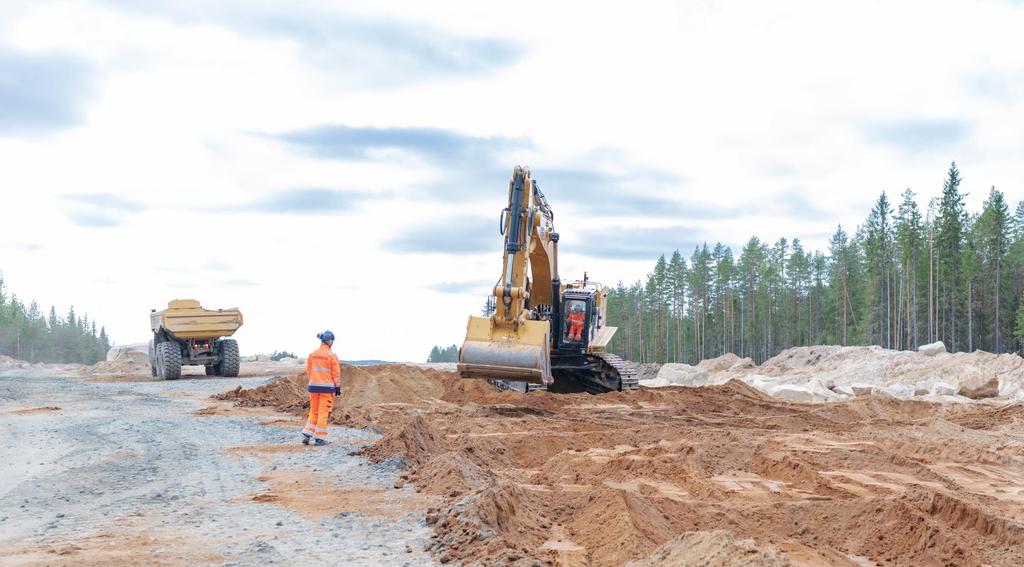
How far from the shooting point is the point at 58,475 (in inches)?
403

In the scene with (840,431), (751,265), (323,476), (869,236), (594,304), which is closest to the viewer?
(323,476)

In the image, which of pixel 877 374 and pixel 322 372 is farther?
pixel 877 374

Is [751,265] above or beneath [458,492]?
above

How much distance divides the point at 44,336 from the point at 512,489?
126 metres

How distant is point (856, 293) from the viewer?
260ft

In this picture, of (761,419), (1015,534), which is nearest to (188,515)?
(1015,534)

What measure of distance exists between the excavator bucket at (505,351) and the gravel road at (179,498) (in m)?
3.25

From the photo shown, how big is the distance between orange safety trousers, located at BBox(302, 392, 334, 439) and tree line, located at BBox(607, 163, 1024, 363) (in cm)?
5131

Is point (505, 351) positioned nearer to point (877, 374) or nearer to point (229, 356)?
point (229, 356)

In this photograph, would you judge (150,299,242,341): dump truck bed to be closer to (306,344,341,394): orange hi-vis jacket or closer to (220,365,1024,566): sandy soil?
(220,365,1024,566): sandy soil

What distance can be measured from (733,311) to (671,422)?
71.8 metres

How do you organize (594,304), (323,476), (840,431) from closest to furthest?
(323,476)
(840,431)
(594,304)

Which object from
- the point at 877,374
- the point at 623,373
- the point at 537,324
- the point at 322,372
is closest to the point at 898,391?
the point at 877,374

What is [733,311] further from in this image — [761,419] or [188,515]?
[188,515]
